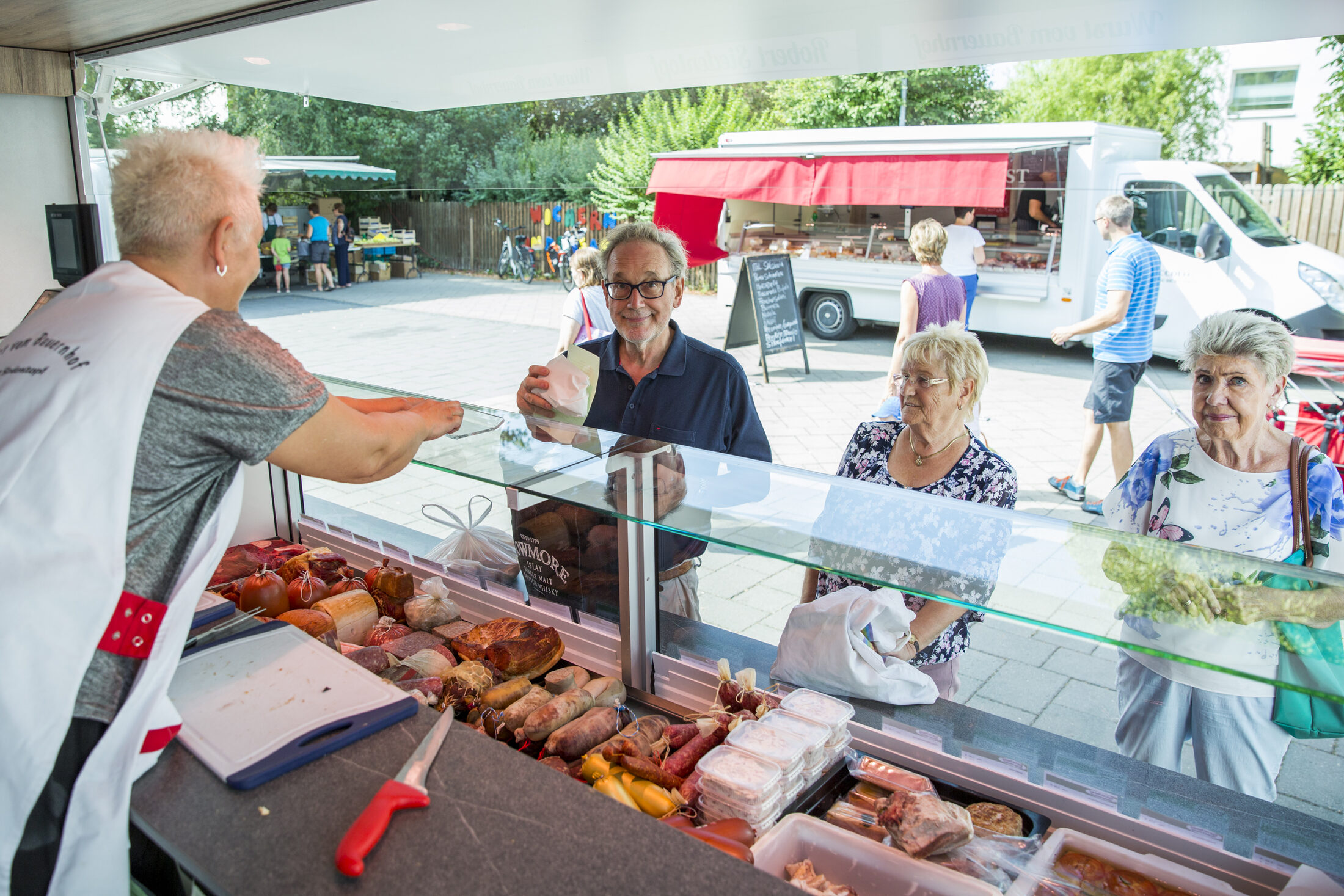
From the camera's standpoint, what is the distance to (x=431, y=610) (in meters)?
2.15

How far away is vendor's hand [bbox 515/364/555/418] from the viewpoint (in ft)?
7.47

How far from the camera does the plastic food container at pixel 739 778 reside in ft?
4.64

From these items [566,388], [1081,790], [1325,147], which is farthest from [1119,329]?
[1325,147]

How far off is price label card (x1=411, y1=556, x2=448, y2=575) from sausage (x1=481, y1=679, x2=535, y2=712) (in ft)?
2.09

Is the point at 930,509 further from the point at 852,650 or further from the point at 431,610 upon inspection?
the point at 431,610

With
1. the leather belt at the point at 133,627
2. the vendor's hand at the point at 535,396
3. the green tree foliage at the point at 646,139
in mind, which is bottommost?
the leather belt at the point at 133,627

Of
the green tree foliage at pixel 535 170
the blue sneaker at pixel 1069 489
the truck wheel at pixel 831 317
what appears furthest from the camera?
the truck wheel at pixel 831 317

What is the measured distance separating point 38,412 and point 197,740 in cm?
58

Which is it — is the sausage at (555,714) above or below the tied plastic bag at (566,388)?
below

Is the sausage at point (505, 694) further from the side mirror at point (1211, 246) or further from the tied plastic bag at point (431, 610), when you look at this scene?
the side mirror at point (1211, 246)

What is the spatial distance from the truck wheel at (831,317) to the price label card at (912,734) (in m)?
11.1

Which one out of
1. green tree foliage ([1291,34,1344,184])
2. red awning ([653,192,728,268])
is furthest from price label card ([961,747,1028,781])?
green tree foliage ([1291,34,1344,184])

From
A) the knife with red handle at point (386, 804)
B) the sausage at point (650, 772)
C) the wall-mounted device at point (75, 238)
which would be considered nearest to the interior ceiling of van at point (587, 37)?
the wall-mounted device at point (75, 238)

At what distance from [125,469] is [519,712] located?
0.83 m
